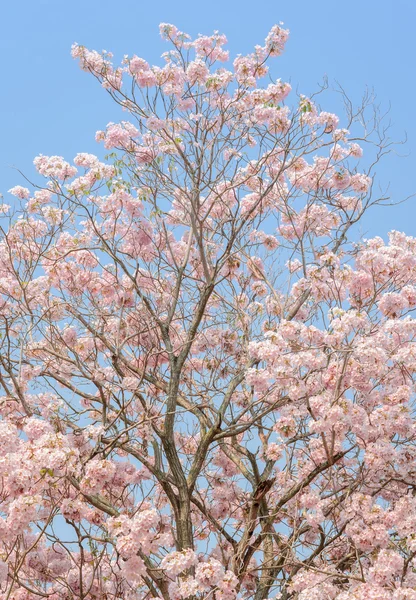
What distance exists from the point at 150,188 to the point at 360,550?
13.3ft

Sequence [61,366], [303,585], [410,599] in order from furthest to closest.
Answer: [61,366]
[303,585]
[410,599]

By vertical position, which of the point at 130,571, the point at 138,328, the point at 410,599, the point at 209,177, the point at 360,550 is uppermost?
the point at 209,177

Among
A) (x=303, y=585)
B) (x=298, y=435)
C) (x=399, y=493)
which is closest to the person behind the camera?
(x=303, y=585)

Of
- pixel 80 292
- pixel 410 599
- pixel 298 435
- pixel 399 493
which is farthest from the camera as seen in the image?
pixel 80 292

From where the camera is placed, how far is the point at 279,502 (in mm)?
7777

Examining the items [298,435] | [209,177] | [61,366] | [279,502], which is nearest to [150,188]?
[209,177]

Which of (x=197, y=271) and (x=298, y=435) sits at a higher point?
(x=197, y=271)

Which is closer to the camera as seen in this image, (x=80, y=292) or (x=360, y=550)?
(x=360, y=550)

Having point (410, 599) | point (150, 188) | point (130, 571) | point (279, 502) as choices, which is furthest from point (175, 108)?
point (410, 599)

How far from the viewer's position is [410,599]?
577cm

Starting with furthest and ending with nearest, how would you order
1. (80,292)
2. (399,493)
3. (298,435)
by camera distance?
(80,292), (298,435), (399,493)

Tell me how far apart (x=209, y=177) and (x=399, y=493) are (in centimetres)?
353

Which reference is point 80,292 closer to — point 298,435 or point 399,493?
point 298,435

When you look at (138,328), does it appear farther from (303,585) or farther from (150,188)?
(303,585)
